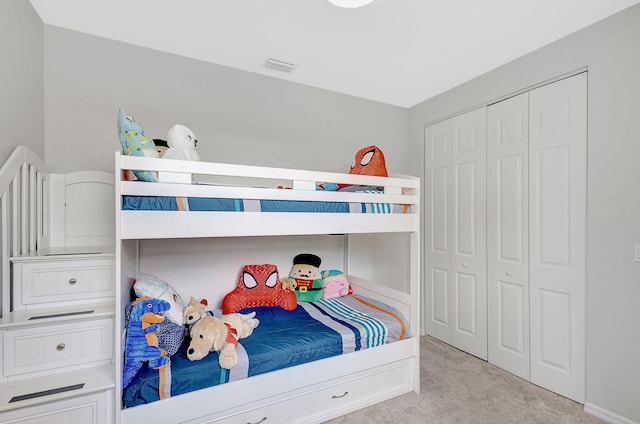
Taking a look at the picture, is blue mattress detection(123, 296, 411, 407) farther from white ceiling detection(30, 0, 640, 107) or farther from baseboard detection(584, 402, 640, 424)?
white ceiling detection(30, 0, 640, 107)

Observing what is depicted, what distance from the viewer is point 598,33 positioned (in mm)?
1974

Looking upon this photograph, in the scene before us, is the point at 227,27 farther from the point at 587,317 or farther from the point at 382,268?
the point at 587,317

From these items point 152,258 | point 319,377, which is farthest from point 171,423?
point 152,258

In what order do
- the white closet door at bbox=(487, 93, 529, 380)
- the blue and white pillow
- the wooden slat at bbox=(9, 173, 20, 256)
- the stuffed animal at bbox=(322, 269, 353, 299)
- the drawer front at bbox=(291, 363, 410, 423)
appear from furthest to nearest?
the stuffed animal at bbox=(322, 269, 353, 299) → the white closet door at bbox=(487, 93, 529, 380) → the drawer front at bbox=(291, 363, 410, 423) → the wooden slat at bbox=(9, 173, 20, 256) → the blue and white pillow

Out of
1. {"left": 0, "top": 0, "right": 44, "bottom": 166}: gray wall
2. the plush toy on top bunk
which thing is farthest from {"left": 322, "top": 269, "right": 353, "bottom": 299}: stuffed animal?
{"left": 0, "top": 0, "right": 44, "bottom": 166}: gray wall

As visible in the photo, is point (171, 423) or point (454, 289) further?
point (454, 289)

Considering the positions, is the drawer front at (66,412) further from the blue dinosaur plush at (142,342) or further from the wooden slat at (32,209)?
the wooden slat at (32,209)

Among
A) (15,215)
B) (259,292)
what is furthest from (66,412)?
(259,292)

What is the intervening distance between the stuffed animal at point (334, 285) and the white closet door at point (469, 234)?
106 cm

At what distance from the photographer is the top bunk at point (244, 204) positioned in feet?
4.79

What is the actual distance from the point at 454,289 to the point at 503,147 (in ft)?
4.43

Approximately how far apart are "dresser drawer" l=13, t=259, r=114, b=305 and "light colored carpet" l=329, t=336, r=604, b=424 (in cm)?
156

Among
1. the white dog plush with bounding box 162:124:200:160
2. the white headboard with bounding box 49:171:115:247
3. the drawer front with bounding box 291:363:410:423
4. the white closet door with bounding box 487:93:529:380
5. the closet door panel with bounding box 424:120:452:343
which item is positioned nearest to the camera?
the white dog plush with bounding box 162:124:200:160

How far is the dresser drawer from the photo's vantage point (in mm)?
1554
